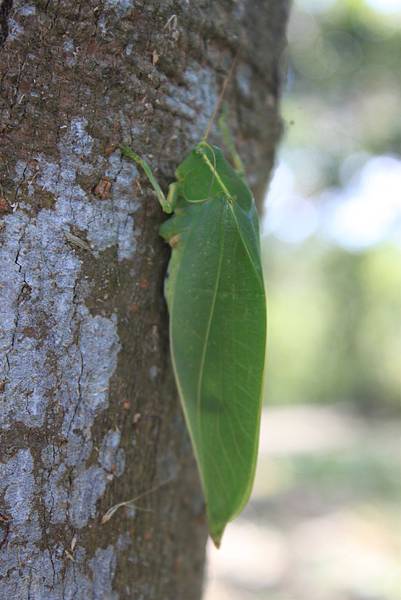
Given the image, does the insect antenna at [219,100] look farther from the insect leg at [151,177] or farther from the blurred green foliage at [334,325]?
the blurred green foliage at [334,325]

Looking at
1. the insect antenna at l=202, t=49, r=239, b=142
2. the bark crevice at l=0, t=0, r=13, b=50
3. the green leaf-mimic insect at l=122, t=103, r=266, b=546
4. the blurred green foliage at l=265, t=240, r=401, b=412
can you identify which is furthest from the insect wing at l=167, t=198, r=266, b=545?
the blurred green foliage at l=265, t=240, r=401, b=412

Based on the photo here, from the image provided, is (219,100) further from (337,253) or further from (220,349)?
(337,253)

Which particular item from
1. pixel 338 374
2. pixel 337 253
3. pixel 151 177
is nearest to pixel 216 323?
pixel 151 177

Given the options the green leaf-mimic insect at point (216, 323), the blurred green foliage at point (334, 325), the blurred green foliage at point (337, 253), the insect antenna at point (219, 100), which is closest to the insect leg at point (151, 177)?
the green leaf-mimic insect at point (216, 323)

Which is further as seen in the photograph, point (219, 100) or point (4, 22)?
point (219, 100)

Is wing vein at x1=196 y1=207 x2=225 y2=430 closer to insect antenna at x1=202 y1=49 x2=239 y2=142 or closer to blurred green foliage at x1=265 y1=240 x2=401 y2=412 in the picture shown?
insect antenna at x1=202 y1=49 x2=239 y2=142

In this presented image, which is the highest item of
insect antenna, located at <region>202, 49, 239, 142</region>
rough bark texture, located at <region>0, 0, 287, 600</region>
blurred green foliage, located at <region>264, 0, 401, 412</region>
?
blurred green foliage, located at <region>264, 0, 401, 412</region>
